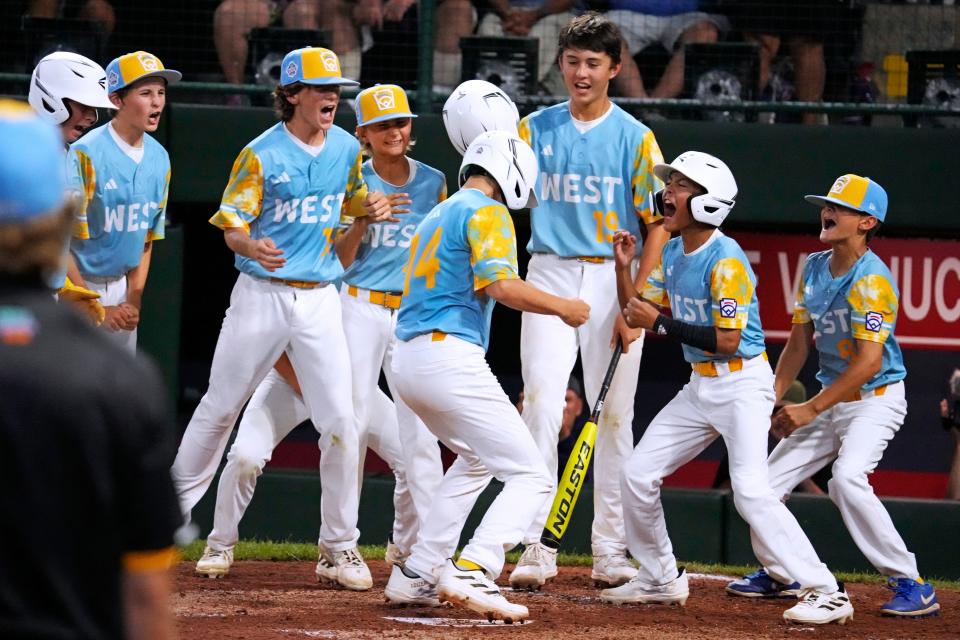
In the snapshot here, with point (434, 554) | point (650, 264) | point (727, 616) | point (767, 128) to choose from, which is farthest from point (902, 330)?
point (434, 554)

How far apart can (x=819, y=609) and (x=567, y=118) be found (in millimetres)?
2281

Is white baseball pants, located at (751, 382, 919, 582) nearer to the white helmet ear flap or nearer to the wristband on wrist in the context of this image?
the wristband on wrist

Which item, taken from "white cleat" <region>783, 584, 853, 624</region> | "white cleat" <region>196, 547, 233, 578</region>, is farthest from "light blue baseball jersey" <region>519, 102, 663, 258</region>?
"white cleat" <region>196, 547, 233, 578</region>

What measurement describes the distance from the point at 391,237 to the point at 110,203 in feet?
3.86

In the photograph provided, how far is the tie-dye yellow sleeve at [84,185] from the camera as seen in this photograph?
220 inches

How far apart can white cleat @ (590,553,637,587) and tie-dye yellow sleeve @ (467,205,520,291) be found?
159 cm

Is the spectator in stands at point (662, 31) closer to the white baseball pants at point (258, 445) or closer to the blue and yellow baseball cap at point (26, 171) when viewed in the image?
the white baseball pants at point (258, 445)

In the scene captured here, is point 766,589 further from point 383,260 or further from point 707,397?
point 383,260

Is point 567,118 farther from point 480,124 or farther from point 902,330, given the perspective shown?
point 902,330

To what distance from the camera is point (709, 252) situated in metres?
5.17

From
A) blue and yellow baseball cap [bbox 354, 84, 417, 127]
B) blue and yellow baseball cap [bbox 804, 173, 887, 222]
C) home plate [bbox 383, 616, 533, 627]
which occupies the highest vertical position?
blue and yellow baseball cap [bbox 354, 84, 417, 127]

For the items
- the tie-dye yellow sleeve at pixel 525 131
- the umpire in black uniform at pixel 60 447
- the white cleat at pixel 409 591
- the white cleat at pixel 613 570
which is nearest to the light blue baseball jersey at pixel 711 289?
the tie-dye yellow sleeve at pixel 525 131

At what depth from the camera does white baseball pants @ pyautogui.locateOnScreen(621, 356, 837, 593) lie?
5.00 meters

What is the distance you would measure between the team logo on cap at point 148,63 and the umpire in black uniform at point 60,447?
4.08m
